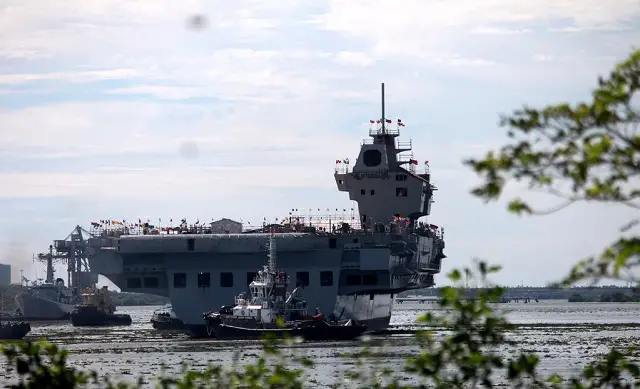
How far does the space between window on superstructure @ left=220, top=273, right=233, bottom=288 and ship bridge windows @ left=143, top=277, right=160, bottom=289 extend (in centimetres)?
473

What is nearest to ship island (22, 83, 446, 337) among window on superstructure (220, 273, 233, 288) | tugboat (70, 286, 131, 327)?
window on superstructure (220, 273, 233, 288)

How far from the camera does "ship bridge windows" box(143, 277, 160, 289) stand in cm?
9012

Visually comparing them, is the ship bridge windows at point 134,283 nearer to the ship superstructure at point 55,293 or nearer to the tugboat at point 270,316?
the tugboat at point 270,316

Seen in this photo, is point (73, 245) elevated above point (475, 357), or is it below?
above

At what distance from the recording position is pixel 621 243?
12938 mm

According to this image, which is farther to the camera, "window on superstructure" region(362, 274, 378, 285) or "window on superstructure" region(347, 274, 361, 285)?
"window on superstructure" region(347, 274, 361, 285)

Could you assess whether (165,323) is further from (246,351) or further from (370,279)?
(246,351)

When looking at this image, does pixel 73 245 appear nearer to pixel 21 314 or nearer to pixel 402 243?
pixel 21 314

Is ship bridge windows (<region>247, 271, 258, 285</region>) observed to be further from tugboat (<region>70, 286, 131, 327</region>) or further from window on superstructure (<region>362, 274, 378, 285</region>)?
tugboat (<region>70, 286, 131, 327</region>)

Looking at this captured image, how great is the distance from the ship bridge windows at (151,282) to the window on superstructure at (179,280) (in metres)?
1.79

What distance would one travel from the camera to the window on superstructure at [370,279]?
89.5 meters

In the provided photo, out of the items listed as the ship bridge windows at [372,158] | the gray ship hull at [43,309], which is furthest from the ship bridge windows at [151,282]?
the gray ship hull at [43,309]

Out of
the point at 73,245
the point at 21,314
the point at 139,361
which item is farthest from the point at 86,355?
the point at 21,314

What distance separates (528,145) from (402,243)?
77.6 m
